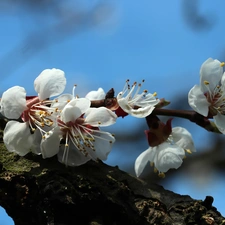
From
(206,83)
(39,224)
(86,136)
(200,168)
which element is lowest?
(200,168)

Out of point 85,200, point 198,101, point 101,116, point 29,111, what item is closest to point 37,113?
point 29,111

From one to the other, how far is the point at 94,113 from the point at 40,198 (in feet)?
0.74

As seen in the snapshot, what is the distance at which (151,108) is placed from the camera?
966 millimetres

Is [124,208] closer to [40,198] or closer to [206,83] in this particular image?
[40,198]

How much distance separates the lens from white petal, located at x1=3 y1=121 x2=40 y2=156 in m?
0.92

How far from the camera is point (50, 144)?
36.6 inches

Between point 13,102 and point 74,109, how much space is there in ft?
0.42

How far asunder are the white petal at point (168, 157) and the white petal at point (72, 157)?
18 cm

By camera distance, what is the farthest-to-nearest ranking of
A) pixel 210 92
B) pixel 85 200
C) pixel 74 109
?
pixel 210 92 → pixel 74 109 → pixel 85 200

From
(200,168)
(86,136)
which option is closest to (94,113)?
(86,136)

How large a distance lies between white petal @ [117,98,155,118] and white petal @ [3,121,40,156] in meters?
0.19

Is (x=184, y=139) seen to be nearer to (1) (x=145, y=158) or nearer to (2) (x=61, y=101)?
(1) (x=145, y=158)

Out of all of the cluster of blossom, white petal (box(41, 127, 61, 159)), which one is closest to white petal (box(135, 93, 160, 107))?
the cluster of blossom

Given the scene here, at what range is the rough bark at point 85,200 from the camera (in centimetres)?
83
